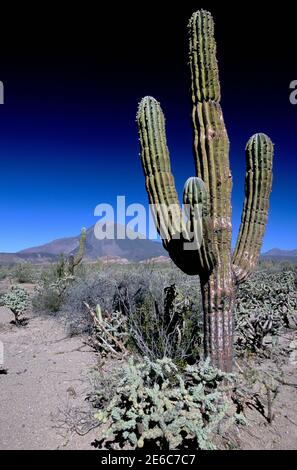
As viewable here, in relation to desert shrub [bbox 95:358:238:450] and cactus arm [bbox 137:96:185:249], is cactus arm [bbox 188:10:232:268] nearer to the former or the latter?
cactus arm [bbox 137:96:185:249]

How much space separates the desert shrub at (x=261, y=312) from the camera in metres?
4.79

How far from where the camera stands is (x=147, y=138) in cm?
395

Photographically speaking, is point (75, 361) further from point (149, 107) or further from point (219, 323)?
point (149, 107)

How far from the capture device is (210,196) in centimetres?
372

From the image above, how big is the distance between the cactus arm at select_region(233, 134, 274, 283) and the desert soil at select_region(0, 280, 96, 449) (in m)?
2.46

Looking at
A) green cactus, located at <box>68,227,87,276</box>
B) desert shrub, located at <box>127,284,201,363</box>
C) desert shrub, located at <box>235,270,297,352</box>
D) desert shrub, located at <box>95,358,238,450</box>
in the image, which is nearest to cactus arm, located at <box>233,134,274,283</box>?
desert shrub, located at <box>127,284,201,363</box>

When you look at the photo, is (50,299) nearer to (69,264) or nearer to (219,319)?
(69,264)

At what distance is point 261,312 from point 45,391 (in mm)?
3501

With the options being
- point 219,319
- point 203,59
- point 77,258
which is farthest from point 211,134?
point 77,258

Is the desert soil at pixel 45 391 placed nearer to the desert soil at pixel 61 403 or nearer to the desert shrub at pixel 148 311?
the desert soil at pixel 61 403

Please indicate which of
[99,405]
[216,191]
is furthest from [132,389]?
[216,191]

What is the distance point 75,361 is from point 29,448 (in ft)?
6.46

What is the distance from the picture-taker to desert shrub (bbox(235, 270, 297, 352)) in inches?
189

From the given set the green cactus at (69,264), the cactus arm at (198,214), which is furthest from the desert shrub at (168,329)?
the green cactus at (69,264)
